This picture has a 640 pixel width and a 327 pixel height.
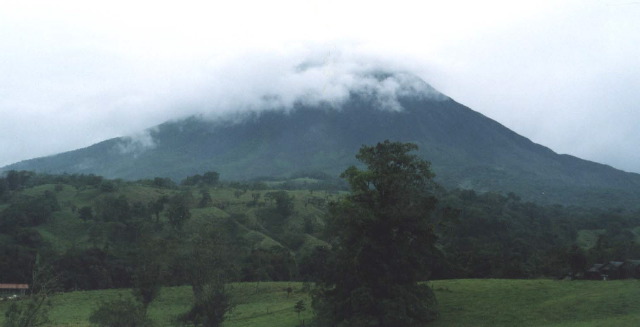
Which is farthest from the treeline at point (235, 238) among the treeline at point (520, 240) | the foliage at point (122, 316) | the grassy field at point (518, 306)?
the foliage at point (122, 316)

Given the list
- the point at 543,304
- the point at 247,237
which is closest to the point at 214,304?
the point at 543,304

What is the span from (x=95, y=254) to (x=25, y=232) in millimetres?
21062

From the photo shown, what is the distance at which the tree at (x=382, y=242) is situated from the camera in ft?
103

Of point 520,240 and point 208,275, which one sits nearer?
point 208,275

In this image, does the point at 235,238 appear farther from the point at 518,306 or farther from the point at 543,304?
the point at 543,304

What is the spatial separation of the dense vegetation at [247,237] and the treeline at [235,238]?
0.70ft

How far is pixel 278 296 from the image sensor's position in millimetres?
52656

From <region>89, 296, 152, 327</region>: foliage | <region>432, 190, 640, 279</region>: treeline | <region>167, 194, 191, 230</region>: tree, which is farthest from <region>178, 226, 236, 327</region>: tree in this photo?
<region>167, 194, 191, 230</region>: tree

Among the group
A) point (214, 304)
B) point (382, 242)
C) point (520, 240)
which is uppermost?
point (382, 242)

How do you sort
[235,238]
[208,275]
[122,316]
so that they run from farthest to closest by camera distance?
[235,238] < [208,275] < [122,316]

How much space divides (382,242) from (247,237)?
232ft

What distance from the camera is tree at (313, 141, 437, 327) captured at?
31.3 metres

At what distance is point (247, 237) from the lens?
100500 mm

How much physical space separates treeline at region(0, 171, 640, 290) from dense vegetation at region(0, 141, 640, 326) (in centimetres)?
21
